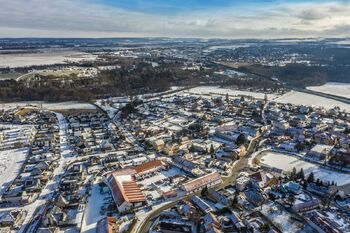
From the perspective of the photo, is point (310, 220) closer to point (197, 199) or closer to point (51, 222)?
point (197, 199)

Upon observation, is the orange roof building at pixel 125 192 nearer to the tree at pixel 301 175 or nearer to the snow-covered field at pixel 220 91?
the tree at pixel 301 175

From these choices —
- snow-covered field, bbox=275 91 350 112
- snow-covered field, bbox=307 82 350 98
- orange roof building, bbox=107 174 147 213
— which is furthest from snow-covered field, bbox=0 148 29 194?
snow-covered field, bbox=307 82 350 98

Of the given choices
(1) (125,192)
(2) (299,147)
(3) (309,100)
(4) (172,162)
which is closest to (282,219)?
(1) (125,192)

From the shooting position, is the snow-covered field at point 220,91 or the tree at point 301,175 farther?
the snow-covered field at point 220,91

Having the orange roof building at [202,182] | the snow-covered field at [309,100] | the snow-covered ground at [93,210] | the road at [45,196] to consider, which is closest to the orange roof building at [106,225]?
the snow-covered ground at [93,210]

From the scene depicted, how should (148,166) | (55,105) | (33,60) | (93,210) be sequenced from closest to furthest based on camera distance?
(93,210)
(148,166)
(55,105)
(33,60)

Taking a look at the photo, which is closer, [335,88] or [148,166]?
[148,166]

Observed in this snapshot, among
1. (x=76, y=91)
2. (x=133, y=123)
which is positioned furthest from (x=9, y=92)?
(x=133, y=123)

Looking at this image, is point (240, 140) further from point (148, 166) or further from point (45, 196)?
point (45, 196)
